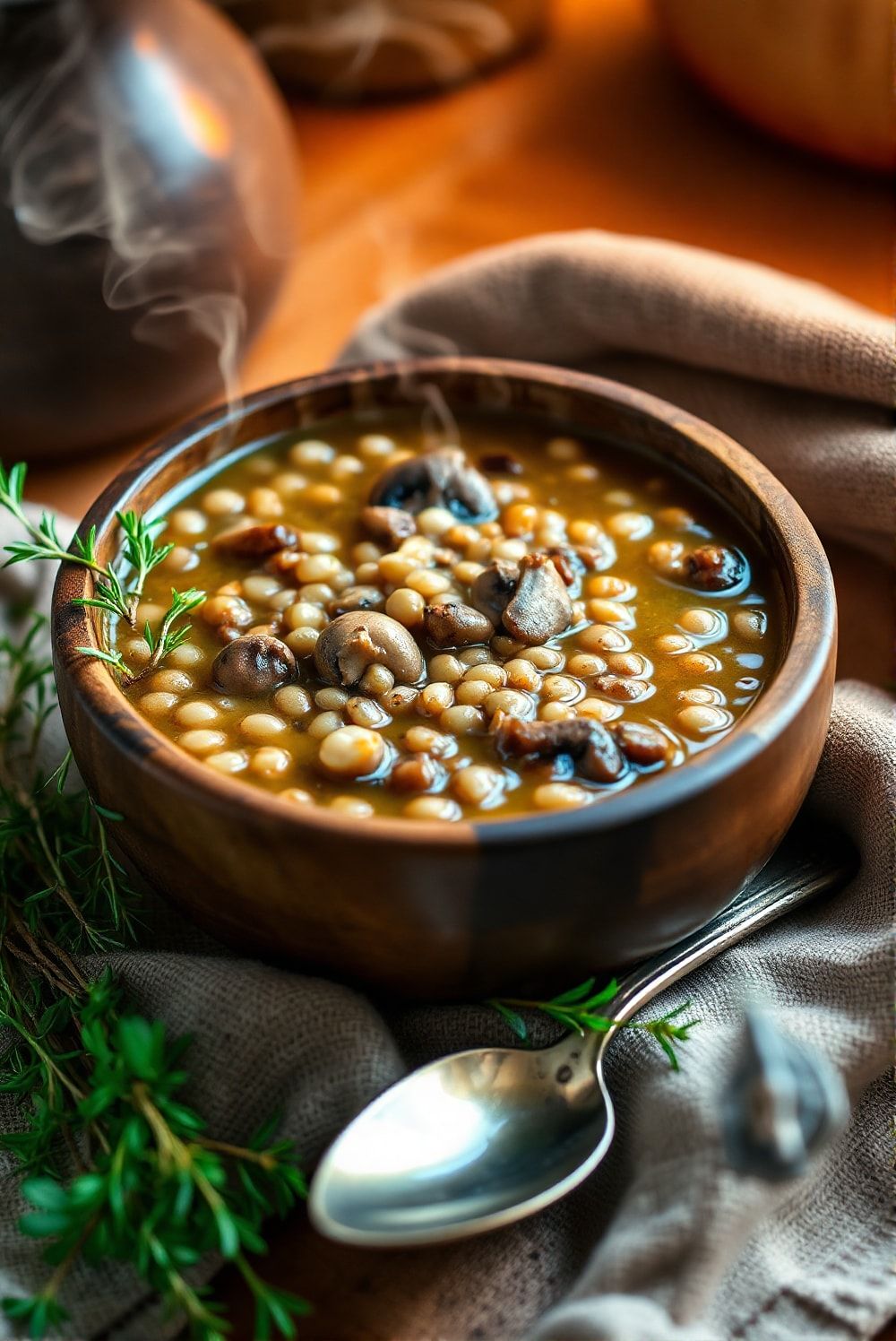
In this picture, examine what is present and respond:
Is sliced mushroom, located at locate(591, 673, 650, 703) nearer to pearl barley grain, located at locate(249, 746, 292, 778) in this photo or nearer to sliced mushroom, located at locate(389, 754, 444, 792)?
sliced mushroom, located at locate(389, 754, 444, 792)

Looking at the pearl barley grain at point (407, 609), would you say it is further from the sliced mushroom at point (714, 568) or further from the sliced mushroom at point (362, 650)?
the sliced mushroom at point (714, 568)

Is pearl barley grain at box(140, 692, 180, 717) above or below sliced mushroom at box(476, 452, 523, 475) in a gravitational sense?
below

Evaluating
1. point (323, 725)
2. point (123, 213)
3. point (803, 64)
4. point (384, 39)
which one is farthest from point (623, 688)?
point (384, 39)

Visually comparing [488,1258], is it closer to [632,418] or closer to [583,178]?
[632,418]

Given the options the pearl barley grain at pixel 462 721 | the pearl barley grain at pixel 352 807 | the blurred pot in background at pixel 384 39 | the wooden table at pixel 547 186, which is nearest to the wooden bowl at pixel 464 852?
the pearl barley grain at pixel 352 807

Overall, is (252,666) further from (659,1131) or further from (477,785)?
(659,1131)

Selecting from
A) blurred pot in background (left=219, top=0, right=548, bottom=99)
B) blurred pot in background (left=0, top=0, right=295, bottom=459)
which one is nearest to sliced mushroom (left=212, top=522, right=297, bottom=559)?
blurred pot in background (left=0, top=0, right=295, bottom=459)

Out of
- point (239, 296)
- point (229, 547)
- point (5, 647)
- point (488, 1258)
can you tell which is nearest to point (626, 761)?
point (488, 1258)

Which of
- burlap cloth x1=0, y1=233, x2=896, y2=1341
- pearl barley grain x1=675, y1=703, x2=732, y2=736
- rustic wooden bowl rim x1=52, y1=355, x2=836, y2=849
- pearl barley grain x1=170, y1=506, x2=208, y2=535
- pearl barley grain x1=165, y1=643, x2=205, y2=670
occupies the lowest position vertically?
burlap cloth x1=0, y1=233, x2=896, y2=1341
